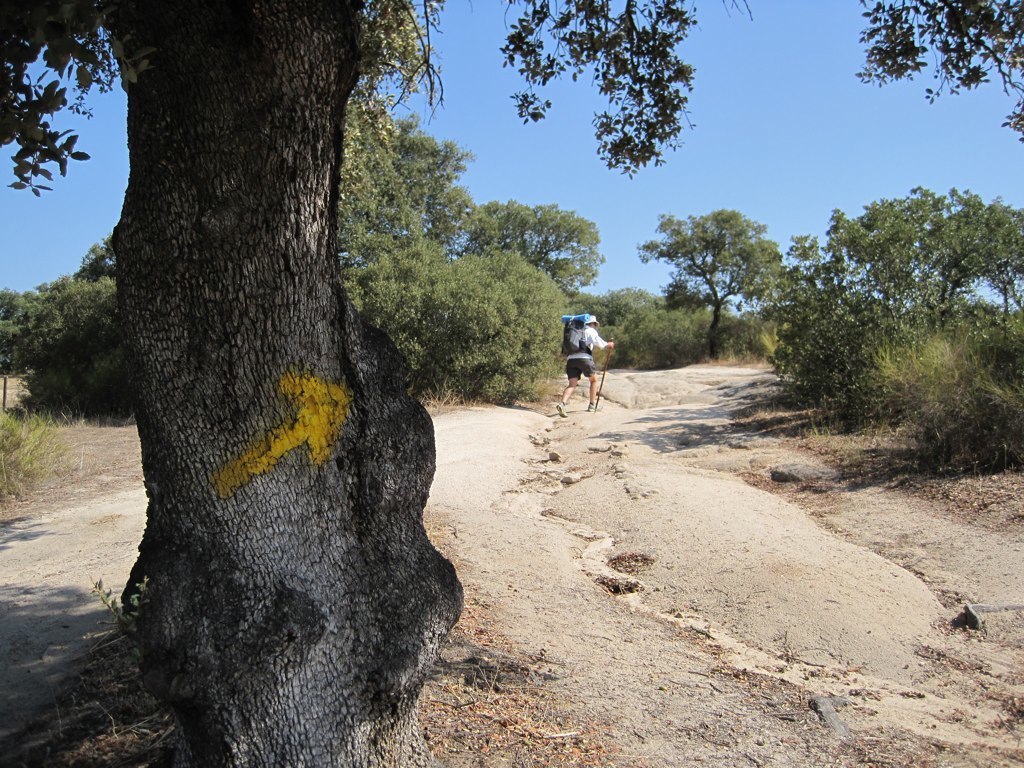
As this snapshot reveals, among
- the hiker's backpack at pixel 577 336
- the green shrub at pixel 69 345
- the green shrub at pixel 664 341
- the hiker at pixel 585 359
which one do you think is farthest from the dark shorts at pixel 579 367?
the green shrub at pixel 664 341

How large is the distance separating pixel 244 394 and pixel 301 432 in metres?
0.22

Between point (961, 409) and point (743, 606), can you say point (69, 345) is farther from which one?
point (961, 409)

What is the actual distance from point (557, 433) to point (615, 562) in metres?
6.26

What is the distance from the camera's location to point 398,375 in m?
2.92

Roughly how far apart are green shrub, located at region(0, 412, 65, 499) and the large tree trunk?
19.6ft

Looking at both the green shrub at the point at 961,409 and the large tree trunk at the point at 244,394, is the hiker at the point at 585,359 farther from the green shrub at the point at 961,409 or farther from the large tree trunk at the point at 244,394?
the large tree trunk at the point at 244,394

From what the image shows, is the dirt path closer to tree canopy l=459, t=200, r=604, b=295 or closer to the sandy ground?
the sandy ground

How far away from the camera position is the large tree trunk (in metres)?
2.48

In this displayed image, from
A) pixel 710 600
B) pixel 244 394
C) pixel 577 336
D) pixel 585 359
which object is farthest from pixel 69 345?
pixel 244 394

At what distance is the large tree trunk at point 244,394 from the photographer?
8.13ft

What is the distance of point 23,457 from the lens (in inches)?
309

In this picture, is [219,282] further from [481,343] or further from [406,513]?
[481,343]

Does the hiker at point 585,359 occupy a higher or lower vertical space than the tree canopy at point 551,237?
lower

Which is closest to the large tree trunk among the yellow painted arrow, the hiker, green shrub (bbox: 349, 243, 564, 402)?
the yellow painted arrow
